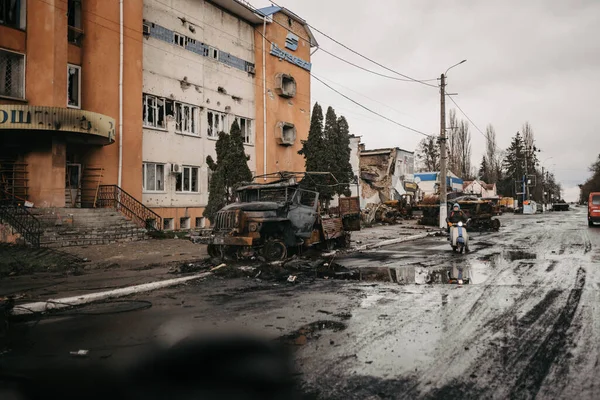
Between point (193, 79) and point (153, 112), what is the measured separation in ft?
12.4

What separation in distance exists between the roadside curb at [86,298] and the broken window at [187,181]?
16987 millimetres

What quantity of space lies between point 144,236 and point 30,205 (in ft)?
15.3

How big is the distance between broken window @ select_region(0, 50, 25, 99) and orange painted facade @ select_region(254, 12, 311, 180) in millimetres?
15762

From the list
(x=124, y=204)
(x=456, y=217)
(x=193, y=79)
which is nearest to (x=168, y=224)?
(x=124, y=204)

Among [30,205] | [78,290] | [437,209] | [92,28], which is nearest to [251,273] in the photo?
[78,290]

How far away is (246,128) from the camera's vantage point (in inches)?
1239

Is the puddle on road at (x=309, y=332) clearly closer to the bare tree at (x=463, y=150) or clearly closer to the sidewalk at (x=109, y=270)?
the sidewalk at (x=109, y=270)

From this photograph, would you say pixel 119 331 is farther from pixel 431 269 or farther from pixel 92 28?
pixel 92 28

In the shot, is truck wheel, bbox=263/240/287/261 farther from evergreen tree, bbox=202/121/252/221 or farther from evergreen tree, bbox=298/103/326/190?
evergreen tree, bbox=298/103/326/190

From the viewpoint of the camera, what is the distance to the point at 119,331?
5.71m

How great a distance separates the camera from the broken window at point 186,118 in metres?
26.2

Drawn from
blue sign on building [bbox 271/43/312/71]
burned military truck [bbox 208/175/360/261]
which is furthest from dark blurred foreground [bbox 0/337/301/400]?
blue sign on building [bbox 271/43/312/71]

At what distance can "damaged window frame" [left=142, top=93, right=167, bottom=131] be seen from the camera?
24.4 meters

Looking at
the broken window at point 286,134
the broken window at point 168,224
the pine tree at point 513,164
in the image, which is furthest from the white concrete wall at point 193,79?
the pine tree at point 513,164
